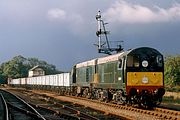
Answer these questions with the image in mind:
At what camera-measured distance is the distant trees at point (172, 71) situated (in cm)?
6550

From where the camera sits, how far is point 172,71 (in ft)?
224

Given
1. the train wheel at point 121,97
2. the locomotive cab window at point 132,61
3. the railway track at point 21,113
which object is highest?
the locomotive cab window at point 132,61

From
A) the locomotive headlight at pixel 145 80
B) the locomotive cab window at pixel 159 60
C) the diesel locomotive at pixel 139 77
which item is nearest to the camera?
the diesel locomotive at pixel 139 77

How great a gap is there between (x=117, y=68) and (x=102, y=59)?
197 inches

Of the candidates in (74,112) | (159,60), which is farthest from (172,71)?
(74,112)

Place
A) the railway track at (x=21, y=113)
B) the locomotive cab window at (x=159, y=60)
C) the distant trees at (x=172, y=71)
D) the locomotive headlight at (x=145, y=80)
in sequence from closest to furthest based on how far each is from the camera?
1. the railway track at (x=21, y=113)
2. the locomotive headlight at (x=145, y=80)
3. the locomotive cab window at (x=159, y=60)
4. the distant trees at (x=172, y=71)

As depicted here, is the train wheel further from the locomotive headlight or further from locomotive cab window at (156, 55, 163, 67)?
locomotive cab window at (156, 55, 163, 67)

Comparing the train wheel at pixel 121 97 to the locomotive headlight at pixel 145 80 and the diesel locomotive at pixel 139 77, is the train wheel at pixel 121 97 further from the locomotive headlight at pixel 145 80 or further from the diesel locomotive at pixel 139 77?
the locomotive headlight at pixel 145 80

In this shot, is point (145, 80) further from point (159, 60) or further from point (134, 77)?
point (159, 60)

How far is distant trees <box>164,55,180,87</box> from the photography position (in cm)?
6550

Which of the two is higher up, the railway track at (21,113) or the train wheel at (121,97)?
the train wheel at (121,97)

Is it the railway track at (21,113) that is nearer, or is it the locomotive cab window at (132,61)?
the railway track at (21,113)

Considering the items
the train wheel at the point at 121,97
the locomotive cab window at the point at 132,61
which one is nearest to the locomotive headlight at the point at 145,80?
the locomotive cab window at the point at 132,61

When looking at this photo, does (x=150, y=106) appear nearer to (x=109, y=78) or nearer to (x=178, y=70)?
(x=109, y=78)
